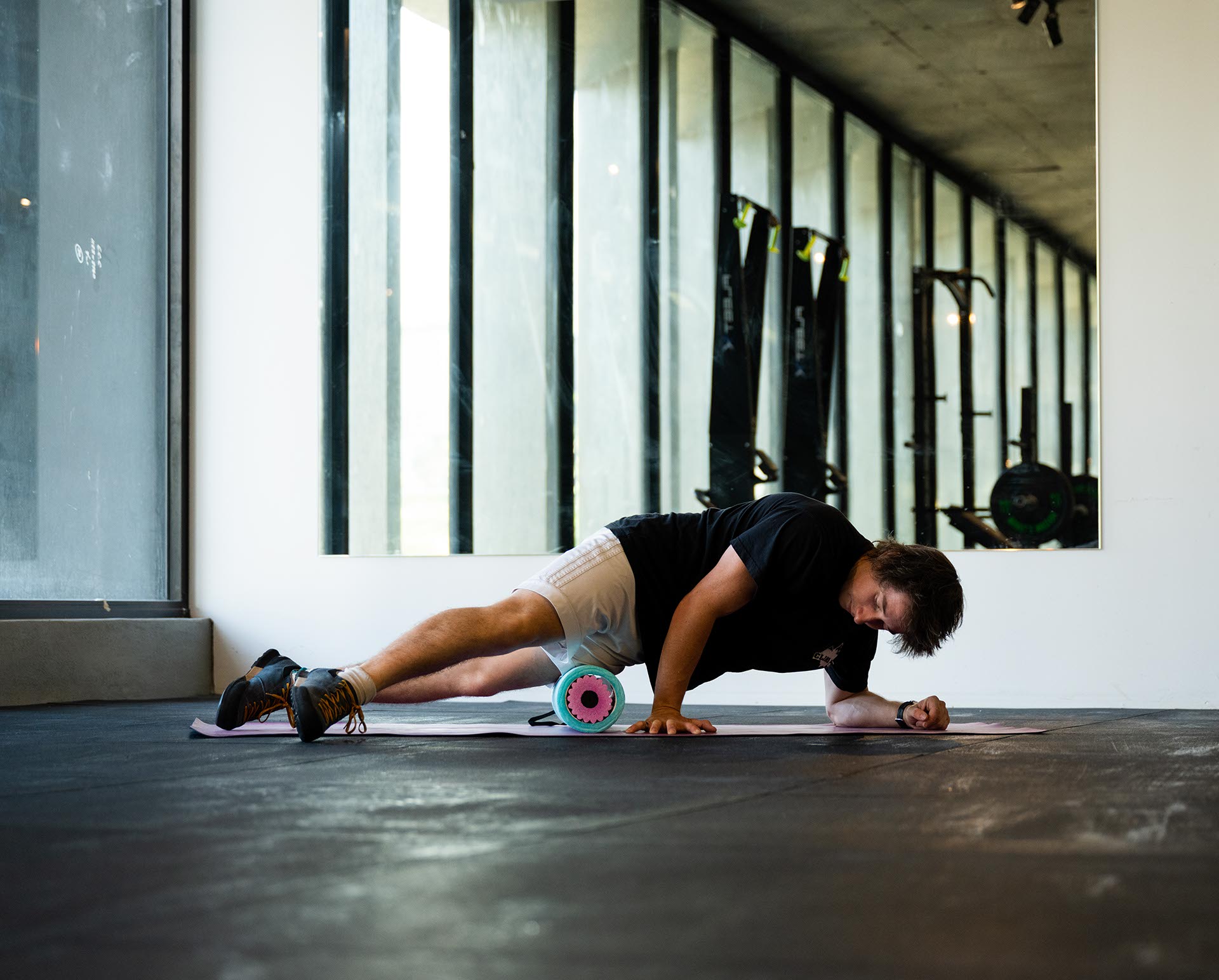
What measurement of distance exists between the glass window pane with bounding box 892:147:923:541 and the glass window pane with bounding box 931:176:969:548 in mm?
81

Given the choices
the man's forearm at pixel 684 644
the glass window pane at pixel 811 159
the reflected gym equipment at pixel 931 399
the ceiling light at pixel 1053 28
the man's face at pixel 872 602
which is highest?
the ceiling light at pixel 1053 28

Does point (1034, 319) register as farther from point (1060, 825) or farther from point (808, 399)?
point (1060, 825)

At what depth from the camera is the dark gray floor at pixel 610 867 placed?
1.03 meters

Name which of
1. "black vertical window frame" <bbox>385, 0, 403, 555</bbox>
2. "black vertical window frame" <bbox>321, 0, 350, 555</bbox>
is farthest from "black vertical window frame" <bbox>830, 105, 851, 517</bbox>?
"black vertical window frame" <bbox>321, 0, 350, 555</bbox>

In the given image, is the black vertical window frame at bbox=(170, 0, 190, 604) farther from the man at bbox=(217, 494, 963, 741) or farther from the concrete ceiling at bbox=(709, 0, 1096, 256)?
the man at bbox=(217, 494, 963, 741)

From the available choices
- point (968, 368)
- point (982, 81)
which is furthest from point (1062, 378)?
point (982, 81)

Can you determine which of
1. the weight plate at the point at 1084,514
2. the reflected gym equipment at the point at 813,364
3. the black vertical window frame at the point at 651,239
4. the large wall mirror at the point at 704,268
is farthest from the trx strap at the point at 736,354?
the weight plate at the point at 1084,514

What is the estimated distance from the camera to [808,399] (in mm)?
5133

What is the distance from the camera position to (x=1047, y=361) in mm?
4871

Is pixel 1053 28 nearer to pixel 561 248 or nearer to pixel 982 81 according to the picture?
pixel 982 81

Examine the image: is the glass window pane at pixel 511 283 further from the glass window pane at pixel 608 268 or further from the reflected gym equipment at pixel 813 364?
the reflected gym equipment at pixel 813 364

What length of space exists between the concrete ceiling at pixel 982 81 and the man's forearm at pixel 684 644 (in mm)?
2735

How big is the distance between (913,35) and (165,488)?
3597mm

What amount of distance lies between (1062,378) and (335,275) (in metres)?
2.96
